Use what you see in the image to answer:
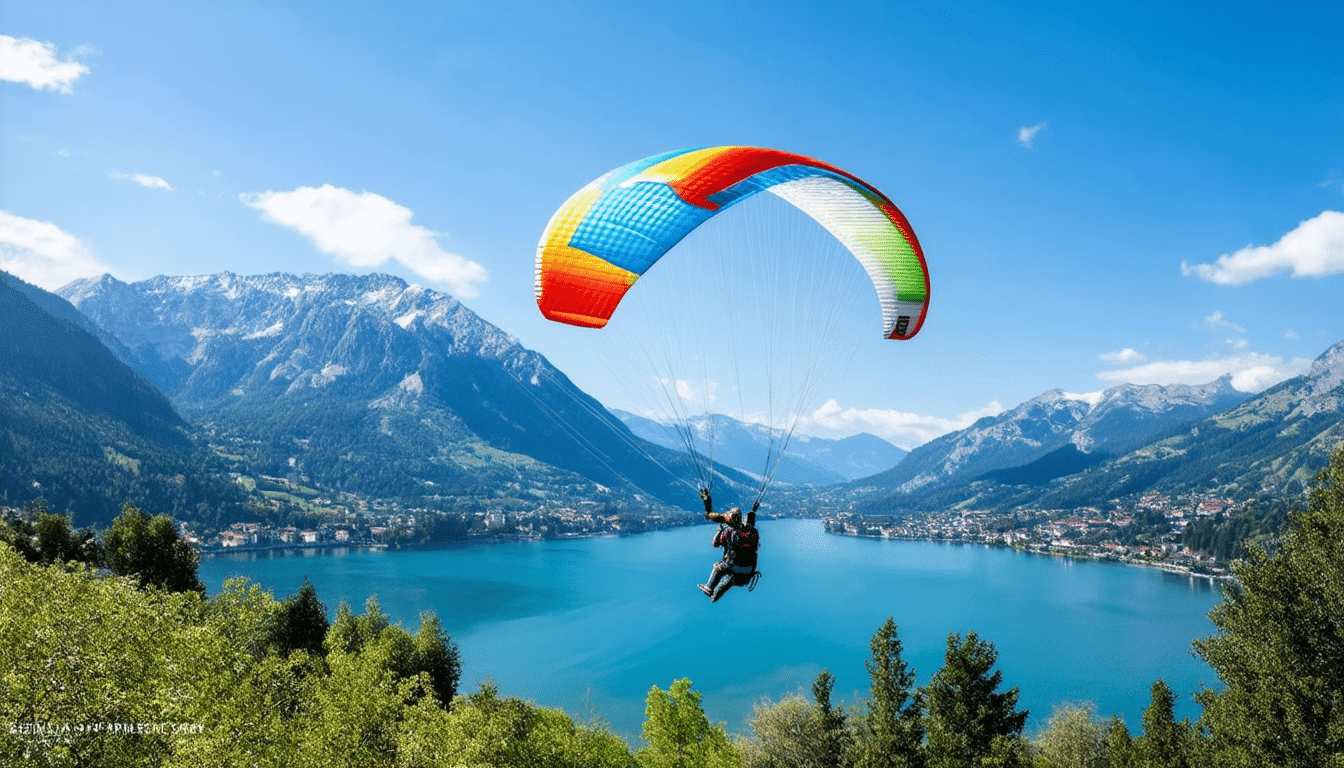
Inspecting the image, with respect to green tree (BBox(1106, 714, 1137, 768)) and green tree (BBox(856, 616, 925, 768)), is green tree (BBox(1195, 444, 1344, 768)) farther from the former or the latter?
green tree (BBox(856, 616, 925, 768))

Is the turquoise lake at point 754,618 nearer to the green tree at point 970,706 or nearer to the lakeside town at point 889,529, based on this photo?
the lakeside town at point 889,529

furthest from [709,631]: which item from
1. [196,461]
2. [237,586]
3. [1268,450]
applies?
[1268,450]

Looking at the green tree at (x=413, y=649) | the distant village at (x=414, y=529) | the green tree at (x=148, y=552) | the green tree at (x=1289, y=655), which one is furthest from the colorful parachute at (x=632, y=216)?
the distant village at (x=414, y=529)

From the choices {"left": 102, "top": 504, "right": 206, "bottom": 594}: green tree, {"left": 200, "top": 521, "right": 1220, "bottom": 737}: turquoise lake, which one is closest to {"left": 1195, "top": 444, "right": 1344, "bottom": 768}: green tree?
{"left": 200, "top": 521, "right": 1220, "bottom": 737}: turquoise lake

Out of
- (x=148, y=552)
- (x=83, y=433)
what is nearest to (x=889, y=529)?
(x=148, y=552)

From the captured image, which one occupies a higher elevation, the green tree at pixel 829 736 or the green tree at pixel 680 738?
the green tree at pixel 680 738

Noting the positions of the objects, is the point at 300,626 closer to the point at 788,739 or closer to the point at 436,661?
the point at 436,661

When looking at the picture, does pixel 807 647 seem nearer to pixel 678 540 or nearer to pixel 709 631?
pixel 709 631
